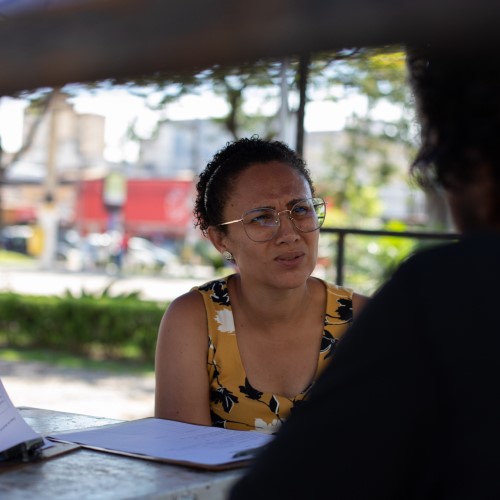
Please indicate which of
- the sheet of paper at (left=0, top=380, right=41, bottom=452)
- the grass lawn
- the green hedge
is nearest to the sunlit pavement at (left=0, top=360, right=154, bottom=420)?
the grass lawn

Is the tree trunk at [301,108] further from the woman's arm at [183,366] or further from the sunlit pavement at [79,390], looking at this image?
the sunlit pavement at [79,390]

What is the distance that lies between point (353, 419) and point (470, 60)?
47cm

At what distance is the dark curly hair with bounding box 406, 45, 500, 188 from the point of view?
97 cm

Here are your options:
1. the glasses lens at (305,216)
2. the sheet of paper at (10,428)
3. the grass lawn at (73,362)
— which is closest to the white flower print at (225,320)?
the glasses lens at (305,216)

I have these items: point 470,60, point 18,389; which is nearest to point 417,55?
point 470,60

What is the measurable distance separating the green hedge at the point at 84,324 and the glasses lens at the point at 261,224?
27.8ft

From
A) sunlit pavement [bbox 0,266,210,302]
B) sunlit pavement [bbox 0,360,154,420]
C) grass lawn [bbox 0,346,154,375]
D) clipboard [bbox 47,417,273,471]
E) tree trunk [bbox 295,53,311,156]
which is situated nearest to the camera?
clipboard [bbox 47,417,273,471]

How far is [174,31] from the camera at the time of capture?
2748mm

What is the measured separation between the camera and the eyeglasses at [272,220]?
2451 mm

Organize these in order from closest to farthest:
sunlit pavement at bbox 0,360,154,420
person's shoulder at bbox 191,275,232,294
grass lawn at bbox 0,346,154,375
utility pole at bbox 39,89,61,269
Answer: person's shoulder at bbox 191,275,232,294 < sunlit pavement at bbox 0,360,154,420 < grass lawn at bbox 0,346,154,375 < utility pole at bbox 39,89,61,269

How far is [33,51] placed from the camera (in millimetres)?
3031

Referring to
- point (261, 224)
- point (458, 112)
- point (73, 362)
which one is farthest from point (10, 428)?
point (73, 362)

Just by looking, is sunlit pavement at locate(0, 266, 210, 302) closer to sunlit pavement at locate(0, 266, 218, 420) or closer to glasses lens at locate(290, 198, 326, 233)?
sunlit pavement at locate(0, 266, 218, 420)

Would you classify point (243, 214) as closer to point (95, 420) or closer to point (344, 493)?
point (95, 420)
